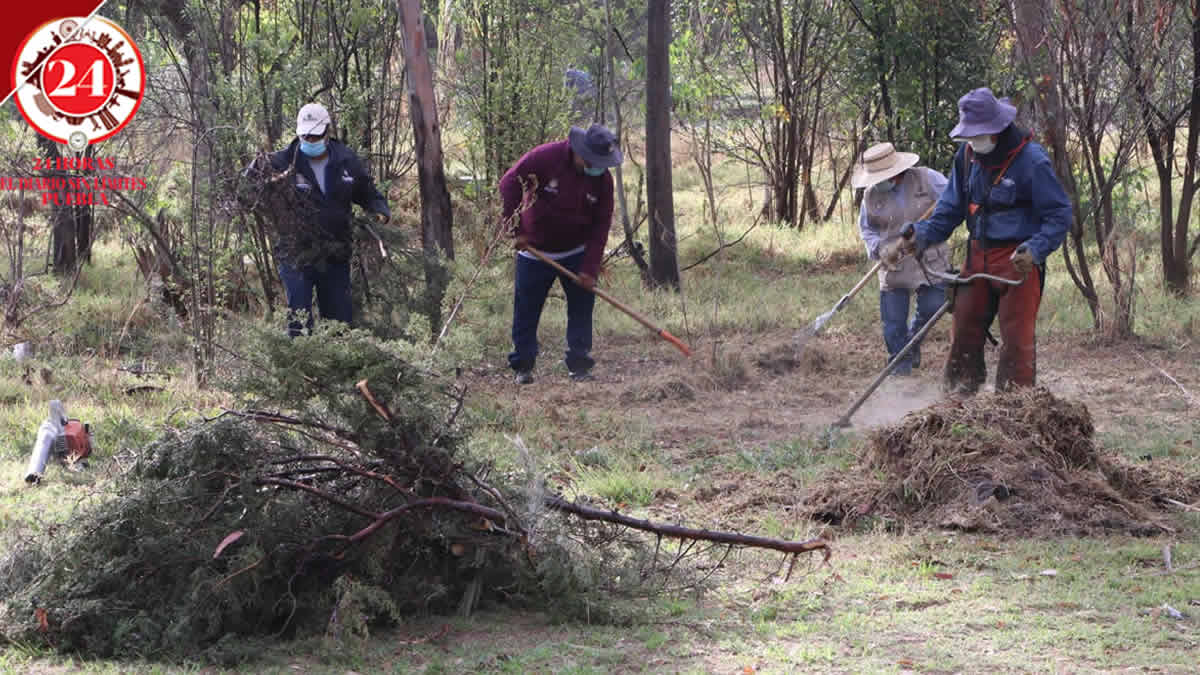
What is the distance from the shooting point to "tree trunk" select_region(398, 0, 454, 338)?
9.44m

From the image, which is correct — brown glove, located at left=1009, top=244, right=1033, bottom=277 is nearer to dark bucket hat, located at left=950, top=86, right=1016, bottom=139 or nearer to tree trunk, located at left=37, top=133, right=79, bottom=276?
dark bucket hat, located at left=950, top=86, right=1016, bottom=139

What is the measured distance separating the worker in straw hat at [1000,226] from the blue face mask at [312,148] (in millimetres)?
3757

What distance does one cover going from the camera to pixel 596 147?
8359mm

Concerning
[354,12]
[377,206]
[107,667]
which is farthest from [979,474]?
[354,12]

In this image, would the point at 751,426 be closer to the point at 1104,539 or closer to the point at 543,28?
the point at 1104,539

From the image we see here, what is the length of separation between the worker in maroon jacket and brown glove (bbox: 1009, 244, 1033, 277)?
110 inches

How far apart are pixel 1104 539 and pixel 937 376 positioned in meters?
3.44

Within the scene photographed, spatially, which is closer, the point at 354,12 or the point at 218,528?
the point at 218,528

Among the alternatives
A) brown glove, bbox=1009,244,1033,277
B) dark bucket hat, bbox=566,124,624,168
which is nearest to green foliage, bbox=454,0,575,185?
dark bucket hat, bbox=566,124,624,168

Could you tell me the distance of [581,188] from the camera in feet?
28.0

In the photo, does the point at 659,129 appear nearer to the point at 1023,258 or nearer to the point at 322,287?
the point at 322,287

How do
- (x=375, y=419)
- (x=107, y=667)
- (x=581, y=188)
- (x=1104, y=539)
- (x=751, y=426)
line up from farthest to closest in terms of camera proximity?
(x=581, y=188) → (x=751, y=426) → (x=1104, y=539) → (x=375, y=419) → (x=107, y=667)

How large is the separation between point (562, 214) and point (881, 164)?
2.18 meters

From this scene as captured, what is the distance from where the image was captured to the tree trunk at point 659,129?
38.9 ft
